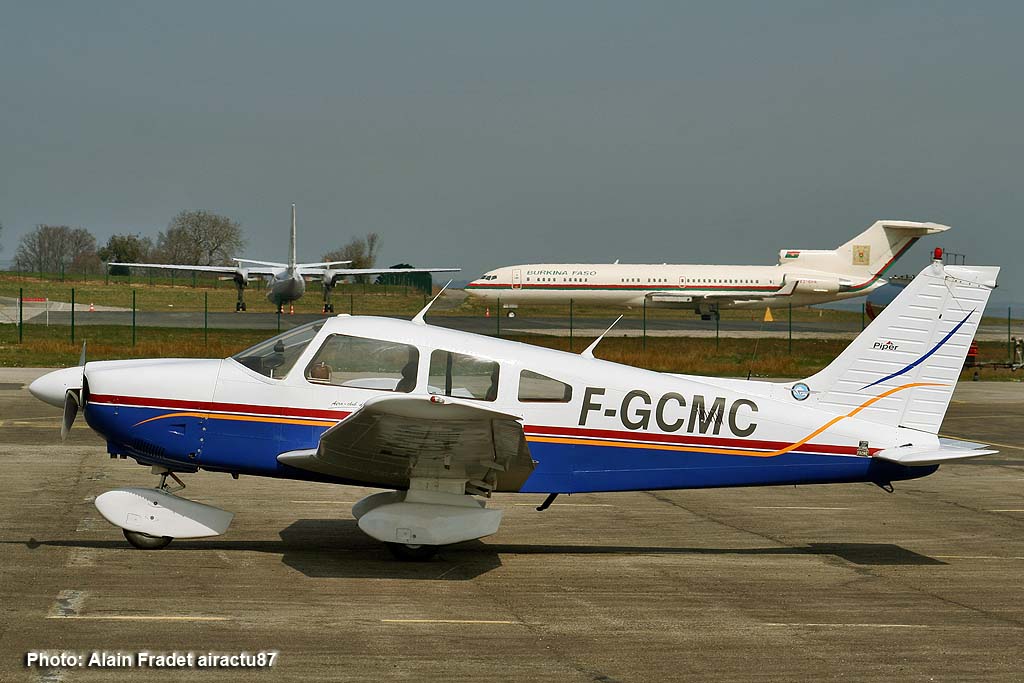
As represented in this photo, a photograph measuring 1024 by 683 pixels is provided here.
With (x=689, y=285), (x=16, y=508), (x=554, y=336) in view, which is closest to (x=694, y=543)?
(x=16, y=508)

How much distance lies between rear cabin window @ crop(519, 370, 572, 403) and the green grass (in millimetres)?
21960

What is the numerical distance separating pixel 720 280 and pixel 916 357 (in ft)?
185

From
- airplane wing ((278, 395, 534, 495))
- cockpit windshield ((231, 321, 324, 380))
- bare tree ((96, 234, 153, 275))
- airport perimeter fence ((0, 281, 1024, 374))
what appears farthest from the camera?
bare tree ((96, 234, 153, 275))

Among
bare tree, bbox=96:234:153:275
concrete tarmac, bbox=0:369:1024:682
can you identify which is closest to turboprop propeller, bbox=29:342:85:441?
concrete tarmac, bbox=0:369:1024:682

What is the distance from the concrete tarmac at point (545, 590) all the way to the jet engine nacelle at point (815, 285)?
178 feet

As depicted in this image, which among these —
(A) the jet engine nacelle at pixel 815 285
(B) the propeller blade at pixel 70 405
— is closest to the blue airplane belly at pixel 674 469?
(B) the propeller blade at pixel 70 405

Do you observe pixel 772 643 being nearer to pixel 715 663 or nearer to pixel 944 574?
pixel 715 663

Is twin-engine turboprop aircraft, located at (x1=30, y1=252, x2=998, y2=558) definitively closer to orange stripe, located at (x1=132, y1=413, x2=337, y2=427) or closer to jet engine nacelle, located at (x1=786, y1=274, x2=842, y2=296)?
orange stripe, located at (x1=132, y1=413, x2=337, y2=427)

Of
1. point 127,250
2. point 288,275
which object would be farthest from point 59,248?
point 288,275

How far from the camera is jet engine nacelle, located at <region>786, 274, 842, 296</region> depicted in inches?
2571

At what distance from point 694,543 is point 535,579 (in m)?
2.27

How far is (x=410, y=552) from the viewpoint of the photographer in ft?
29.6

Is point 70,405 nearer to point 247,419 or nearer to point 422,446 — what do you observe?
point 247,419

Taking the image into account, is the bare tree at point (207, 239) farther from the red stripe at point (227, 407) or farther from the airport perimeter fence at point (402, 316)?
the red stripe at point (227, 407)
